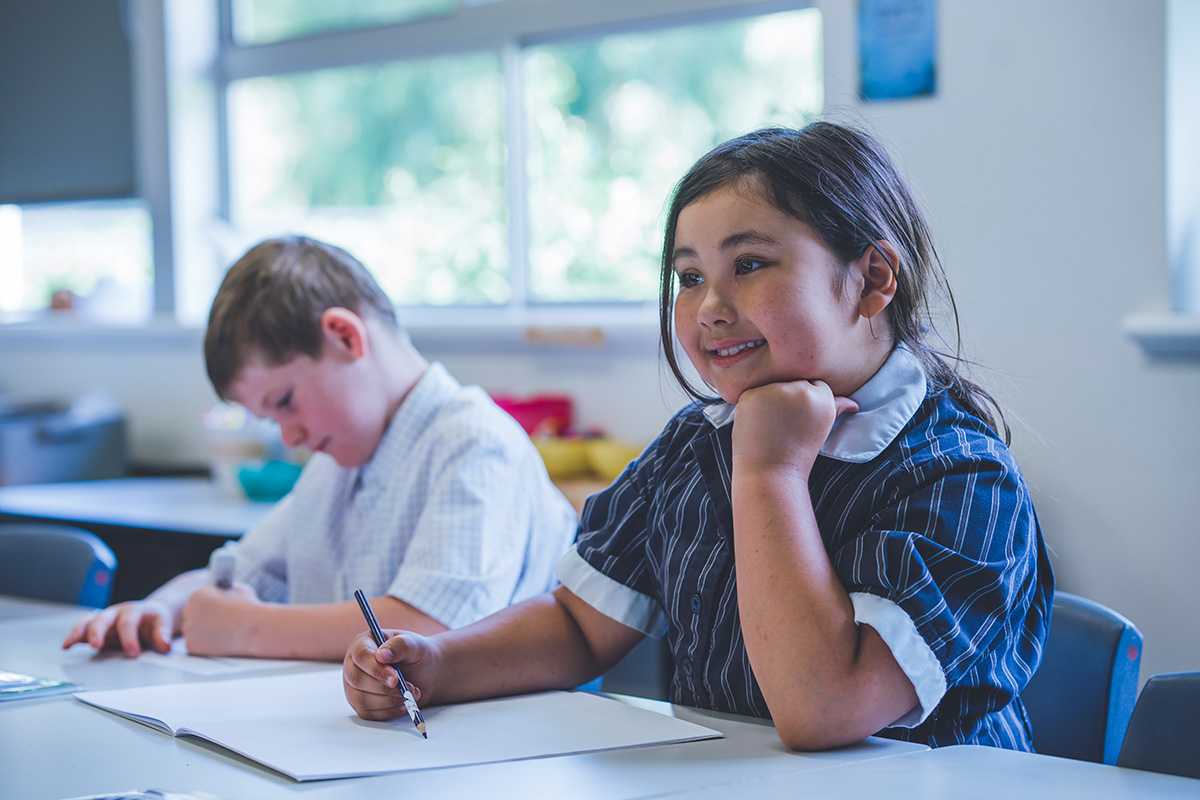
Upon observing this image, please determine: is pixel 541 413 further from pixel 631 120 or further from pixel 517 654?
pixel 517 654

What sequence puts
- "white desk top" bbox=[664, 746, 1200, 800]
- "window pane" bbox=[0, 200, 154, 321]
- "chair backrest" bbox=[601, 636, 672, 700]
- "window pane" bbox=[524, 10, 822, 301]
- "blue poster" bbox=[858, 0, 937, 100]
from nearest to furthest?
"white desk top" bbox=[664, 746, 1200, 800] → "blue poster" bbox=[858, 0, 937, 100] → "chair backrest" bbox=[601, 636, 672, 700] → "window pane" bbox=[524, 10, 822, 301] → "window pane" bbox=[0, 200, 154, 321]

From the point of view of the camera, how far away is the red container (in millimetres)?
2781

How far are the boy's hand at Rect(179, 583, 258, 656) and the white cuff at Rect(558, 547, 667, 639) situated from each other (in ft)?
1.27

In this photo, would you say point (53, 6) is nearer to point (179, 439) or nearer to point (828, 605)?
point (179, 439)

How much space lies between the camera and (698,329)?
46.0 inches

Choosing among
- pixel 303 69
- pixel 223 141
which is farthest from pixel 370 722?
pixel 223 141

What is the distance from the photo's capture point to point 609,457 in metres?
2.58

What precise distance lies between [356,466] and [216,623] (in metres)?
0.32

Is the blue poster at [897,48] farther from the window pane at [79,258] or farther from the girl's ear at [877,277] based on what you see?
the window pane at [79,258]

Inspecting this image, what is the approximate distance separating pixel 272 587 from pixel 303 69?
193 cm

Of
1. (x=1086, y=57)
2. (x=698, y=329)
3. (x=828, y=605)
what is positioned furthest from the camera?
(x=1086, y=57)

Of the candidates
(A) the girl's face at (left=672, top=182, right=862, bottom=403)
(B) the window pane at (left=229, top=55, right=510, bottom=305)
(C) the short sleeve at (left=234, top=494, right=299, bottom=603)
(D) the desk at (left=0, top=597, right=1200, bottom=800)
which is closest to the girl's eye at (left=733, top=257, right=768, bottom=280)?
(A) the girl's face at (left=672, top=182, right=862, bottom=403)

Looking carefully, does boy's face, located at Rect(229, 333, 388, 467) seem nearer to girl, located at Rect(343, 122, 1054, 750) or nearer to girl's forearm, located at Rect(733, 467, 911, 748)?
girl, located at Rect(343, 122, 1054, 750)

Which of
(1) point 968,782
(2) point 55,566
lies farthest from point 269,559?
(1) point 968,782
